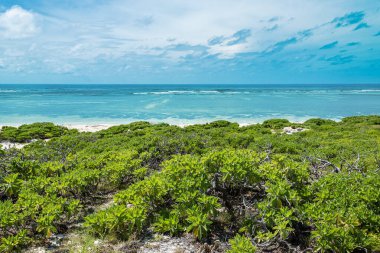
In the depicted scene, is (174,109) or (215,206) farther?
(174,109)

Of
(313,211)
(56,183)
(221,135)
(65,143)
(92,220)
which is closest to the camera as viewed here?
(313,211)

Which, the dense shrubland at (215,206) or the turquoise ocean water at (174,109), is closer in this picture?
the dense shrubland at (215,206)

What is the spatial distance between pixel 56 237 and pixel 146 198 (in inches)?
66.0

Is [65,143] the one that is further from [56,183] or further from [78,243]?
[78,243]

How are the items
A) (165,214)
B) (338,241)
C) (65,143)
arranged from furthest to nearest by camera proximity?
1. (65,143)
2. (165,214)
3. (338,241)

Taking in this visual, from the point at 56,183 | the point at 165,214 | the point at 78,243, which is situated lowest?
the point at 78,243

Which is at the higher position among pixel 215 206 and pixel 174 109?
pixel 215 206

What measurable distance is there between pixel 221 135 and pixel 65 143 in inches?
287

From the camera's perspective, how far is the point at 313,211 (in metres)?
4.16

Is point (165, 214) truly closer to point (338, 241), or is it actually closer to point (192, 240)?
point (192, 240)

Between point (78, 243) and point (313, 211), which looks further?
point (78, 243)

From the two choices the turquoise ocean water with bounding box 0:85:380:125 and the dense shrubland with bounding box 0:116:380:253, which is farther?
the turquoise ocean water with bounding box 0:85:380:125

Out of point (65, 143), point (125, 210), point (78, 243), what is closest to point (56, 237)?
point (78, 243)

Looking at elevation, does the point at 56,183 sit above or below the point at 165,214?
above
